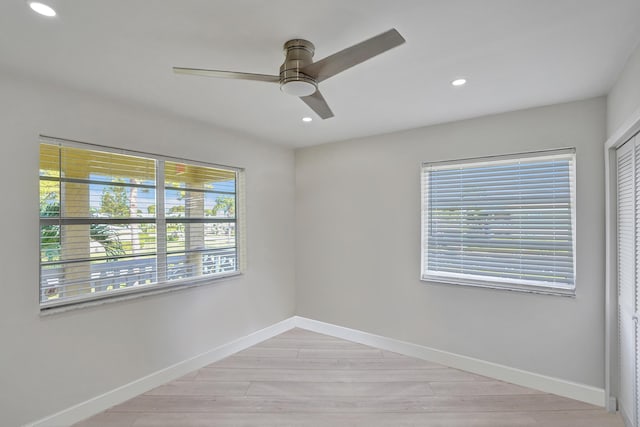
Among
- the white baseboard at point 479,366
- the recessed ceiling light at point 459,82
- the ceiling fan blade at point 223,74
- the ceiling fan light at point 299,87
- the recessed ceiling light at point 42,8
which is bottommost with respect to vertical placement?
the white baseboard at point 479,366

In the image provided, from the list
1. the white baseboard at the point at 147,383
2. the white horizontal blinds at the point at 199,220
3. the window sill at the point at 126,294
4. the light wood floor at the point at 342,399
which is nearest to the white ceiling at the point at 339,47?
A: the white horizontal blinds at the point at 199,220

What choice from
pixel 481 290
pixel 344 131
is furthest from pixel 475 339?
pixel 344 131

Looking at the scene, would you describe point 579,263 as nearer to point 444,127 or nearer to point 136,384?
point 444,127

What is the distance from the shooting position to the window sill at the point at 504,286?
8.59 feet

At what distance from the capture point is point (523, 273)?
2.81 meters

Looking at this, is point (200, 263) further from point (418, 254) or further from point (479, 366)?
point (479, 366)

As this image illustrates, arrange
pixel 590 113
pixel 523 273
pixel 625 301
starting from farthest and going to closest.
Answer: pixel 523 273 < pixel 590 113 < pixel 625 301

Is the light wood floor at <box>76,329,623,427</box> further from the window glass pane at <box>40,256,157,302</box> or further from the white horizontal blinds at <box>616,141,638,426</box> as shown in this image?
the window glass pane at <box>40,256,157,302</box>

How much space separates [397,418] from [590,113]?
2795mm

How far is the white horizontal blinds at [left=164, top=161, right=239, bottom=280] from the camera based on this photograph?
2990 millimetres

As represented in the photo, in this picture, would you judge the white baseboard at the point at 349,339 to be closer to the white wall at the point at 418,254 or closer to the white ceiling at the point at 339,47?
the white wall at the point at 418,254

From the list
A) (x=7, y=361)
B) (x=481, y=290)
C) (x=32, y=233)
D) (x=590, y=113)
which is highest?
(x=590, y=113)

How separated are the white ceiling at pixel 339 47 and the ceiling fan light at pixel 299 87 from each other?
252 mm

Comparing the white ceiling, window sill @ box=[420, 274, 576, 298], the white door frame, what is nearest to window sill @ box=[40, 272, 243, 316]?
the white ceiling
